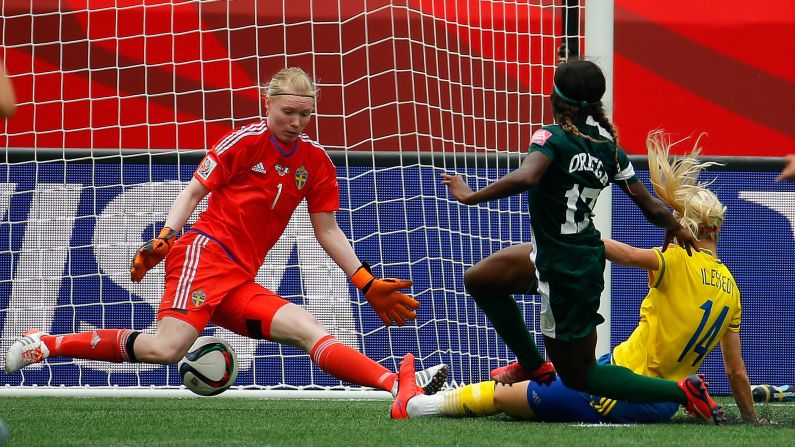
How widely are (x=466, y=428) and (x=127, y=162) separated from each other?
11.1ft

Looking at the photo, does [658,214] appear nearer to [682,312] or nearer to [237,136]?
[682,312]

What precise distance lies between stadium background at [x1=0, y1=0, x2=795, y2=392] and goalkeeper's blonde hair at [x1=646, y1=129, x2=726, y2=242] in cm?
189

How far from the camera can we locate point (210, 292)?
16.5ft

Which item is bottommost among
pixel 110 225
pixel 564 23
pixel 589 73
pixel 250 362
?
pixel 250 362

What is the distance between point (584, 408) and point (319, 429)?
1.09m

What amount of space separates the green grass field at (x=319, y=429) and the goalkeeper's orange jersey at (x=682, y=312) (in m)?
0.28

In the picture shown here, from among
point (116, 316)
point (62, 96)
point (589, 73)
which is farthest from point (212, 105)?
point (589, 73)

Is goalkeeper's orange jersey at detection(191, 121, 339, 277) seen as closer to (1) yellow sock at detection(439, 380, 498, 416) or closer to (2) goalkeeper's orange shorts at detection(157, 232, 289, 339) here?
(2) goalkeeper's orange shorts at detection(157, 232, 289, 339)

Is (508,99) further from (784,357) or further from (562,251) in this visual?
(562,251)

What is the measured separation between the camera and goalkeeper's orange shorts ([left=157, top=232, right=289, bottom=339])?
16.5 ft

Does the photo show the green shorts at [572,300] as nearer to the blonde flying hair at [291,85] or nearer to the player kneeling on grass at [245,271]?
the player kneeling on grass at [245,271]

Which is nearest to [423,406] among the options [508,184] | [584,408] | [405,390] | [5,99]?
[405,390]

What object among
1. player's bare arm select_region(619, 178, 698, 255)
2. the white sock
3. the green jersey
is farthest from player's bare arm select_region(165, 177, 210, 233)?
player's bare arm select_region(619, 178, 698, 255)

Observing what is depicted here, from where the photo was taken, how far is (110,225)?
6.89 meters
